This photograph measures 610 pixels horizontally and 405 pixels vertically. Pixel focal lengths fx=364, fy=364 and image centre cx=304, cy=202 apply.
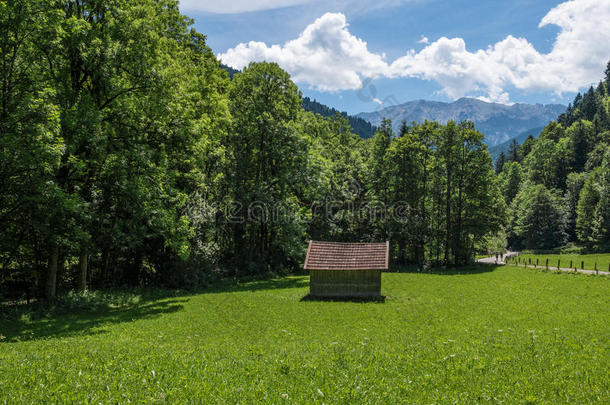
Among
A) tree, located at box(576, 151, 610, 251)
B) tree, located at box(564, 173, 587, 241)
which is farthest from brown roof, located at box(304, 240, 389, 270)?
tree, located at box(564, 173, 587, 241)

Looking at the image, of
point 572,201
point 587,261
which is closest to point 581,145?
point 572,201

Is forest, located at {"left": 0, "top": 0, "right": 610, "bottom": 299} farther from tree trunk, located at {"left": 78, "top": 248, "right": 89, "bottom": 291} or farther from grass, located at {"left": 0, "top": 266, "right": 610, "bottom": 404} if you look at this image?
grass, located at {"left": 0, "top": 266, "right": 610, "bottom": 404}

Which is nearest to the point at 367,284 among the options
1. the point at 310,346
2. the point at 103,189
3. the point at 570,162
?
the point at 310,346

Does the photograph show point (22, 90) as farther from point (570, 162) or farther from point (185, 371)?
point (570, 162)

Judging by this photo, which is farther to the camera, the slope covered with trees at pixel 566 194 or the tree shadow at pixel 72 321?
the slope covered with trees at pixel 566 194

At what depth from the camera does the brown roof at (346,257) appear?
1201 inches

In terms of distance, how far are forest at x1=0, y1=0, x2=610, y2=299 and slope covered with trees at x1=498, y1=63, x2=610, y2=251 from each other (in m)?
45.9

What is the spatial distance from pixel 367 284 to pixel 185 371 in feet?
74.6

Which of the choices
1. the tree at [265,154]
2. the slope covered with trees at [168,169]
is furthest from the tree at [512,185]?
the tree at [265,154]

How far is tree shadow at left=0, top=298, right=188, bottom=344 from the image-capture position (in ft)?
55.1

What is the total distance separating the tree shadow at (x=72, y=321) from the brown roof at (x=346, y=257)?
37.9 feet

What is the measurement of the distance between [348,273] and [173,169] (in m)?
17.1

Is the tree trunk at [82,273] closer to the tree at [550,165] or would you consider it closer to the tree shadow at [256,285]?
the tree shadow at [256,285]

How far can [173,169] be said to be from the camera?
98.7 ft
